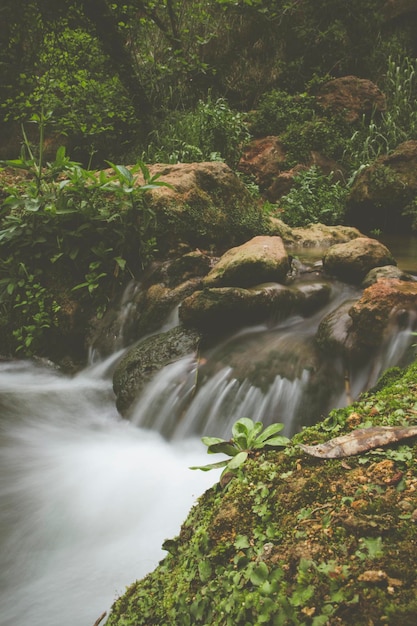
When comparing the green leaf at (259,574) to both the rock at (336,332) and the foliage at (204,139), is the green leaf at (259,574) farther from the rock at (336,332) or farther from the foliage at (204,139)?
the foliage at (204,139)

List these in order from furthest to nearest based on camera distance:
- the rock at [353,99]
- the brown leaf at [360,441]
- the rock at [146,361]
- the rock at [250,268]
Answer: the rock at [353,99] → the rock at [250,268] → the rock at [146,361] → the brown leaf at [360,441]

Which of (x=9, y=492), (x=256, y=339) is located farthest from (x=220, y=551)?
(x=256, y=339)

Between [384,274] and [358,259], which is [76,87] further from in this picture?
[384,274]

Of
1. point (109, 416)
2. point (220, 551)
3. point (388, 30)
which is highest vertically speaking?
point (388, 30)

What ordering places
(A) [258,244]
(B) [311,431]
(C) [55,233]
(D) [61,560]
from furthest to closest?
(C) [55,233], (A) [258,244], (D) [61,560], (B) [311,431]

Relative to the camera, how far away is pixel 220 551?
1.34 m

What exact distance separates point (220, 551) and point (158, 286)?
3.62 m

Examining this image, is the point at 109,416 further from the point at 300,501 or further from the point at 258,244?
the point at 300,501

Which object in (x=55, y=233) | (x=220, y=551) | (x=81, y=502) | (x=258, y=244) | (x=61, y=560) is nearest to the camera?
(x=220, y=551)

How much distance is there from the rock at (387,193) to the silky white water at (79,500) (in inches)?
220

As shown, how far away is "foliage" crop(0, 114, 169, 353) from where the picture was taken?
475 cm

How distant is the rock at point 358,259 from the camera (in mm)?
4367

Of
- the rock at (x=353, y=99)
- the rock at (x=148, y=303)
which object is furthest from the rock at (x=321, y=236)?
the rock at (x=353, y=99)

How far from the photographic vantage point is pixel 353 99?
10.2 metres
